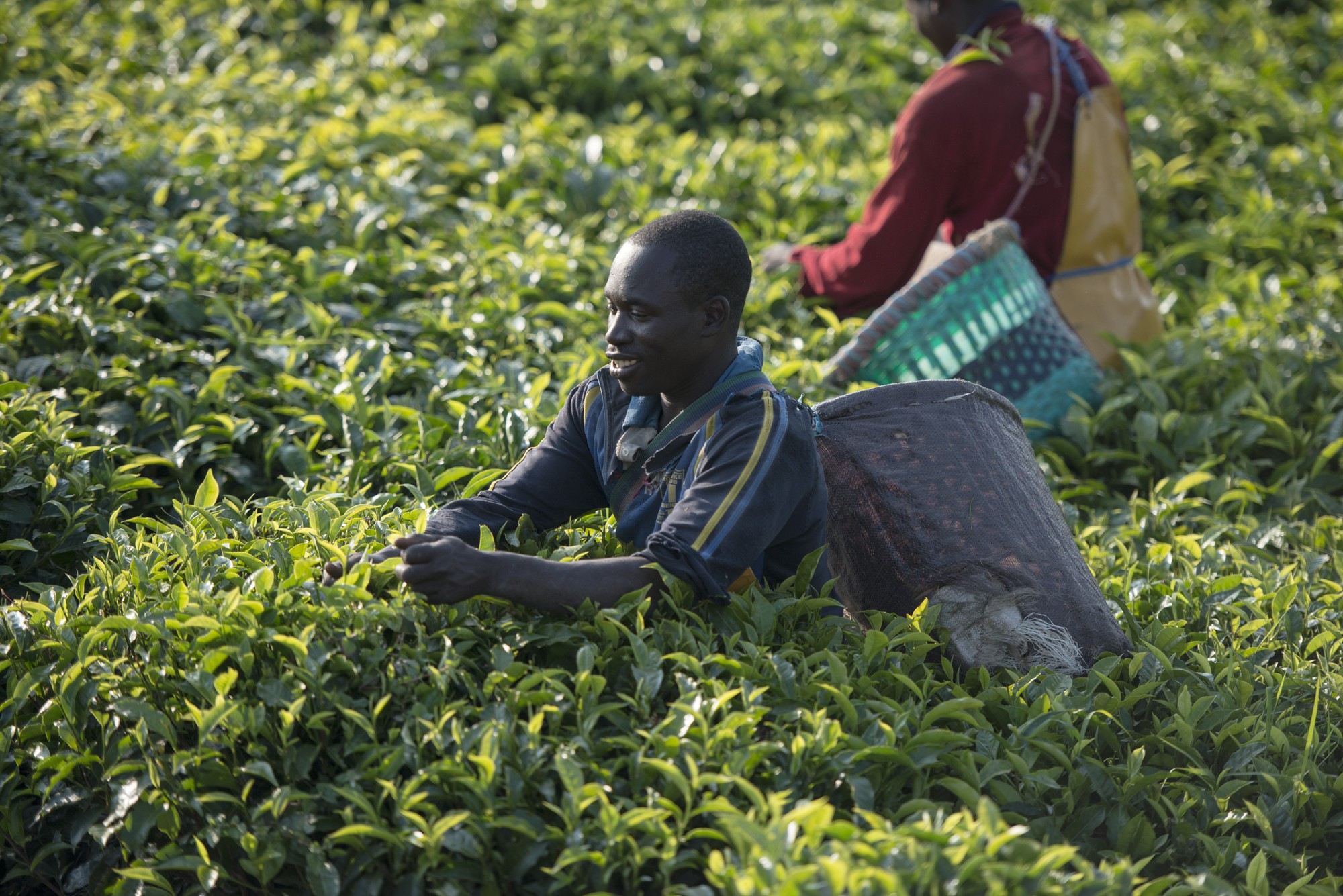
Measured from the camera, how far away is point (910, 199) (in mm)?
4215

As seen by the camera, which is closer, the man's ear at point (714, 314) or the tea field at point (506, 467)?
the tea field at point (506, 467)

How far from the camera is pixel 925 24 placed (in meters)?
4.34

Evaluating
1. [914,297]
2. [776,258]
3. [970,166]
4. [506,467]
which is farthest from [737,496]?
[776,258]

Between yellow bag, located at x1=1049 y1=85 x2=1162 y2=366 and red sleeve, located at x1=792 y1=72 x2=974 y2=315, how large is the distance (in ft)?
1.45

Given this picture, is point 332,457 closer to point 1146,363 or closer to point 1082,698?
point 1082,698

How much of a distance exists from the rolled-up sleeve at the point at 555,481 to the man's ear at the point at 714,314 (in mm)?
343

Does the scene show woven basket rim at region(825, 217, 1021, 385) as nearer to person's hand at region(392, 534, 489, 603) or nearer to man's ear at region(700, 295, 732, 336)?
man's ear at region(700, 295, 732, 336)

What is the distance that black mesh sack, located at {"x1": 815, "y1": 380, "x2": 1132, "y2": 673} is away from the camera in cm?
277

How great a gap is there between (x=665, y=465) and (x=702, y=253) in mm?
442

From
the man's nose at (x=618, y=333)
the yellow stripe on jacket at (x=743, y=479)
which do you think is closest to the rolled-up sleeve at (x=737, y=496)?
the yellow stripe on jacket at (x=743, y=479)

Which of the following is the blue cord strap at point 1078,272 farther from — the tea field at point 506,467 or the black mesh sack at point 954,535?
the black mesh sack at point 954,535

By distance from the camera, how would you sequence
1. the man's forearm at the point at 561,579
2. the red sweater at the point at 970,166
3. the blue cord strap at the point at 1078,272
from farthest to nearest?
1. the blue cord strap at the point at 1078,272
2. the red sweater at the point at 970,166
3. the man's forearm at the point at 561,579

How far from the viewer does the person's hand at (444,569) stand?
222cm

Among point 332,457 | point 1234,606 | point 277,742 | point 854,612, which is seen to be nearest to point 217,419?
point 332,457
